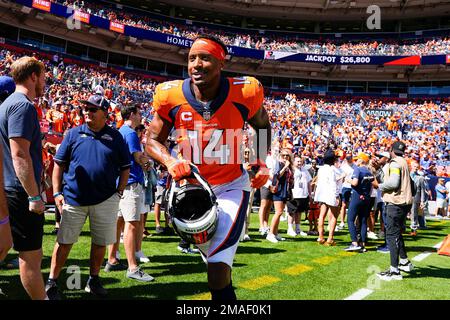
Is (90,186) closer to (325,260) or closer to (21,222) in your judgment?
(21,222)

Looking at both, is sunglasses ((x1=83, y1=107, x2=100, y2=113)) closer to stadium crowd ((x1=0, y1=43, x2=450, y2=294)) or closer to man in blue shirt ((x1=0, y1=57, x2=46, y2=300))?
stadium crowd ((x1=0, y1=43, x2=450, y2=294))

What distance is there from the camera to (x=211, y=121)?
3000 mm

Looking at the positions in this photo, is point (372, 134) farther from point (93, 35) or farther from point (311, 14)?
point (93, 35)

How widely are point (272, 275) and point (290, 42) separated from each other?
42842mm

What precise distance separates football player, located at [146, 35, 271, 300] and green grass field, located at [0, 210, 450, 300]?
2.00 metres

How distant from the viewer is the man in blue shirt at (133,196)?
16.4 ft

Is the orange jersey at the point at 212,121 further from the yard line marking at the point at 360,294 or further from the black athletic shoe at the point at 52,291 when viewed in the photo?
the yard line marking at the point at 360,294

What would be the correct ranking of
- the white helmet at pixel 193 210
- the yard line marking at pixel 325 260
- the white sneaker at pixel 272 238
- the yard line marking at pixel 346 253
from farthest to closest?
the white sneaker at pixel 272 238
the yard line marking at pixel 346 253
the yard line marking at pixel 325 260
the white helmet at pixel 193 210

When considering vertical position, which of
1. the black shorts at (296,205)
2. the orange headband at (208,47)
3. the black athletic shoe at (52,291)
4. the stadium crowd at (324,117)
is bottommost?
the black athletic shoe at (52,291)

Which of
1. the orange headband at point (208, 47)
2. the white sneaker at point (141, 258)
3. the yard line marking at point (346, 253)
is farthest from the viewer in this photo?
the yard line marking at point (346, 253)

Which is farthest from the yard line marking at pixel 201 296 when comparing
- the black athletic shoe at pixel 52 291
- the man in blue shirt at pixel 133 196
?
the black athletic shoe at pixel 52 291

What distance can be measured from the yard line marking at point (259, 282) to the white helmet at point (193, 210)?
260 centimetres

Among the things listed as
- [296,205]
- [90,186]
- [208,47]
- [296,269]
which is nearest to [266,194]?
[296,205]

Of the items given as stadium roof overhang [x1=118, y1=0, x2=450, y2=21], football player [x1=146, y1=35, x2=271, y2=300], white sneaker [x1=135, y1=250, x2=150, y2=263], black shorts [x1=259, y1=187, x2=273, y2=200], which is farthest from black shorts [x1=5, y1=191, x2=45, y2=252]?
stadium roof overhang [x1=118, y1=0, x2=450, y2=21]
